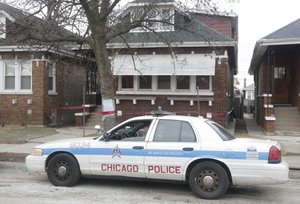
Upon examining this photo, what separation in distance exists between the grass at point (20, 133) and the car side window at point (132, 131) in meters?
7.68

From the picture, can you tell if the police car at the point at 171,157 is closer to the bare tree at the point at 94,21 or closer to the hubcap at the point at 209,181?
the hubcap at the point at 209,181

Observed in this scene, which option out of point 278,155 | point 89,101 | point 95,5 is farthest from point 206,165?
point 89,101

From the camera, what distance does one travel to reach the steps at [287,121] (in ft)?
53.6

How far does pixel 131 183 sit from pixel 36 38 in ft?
18.7

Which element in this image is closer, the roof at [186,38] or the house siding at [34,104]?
the roof at [186,38]

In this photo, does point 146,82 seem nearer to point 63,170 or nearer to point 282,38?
point 282,38

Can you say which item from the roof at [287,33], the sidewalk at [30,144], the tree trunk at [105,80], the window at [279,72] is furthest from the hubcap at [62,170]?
the window at [279,72]

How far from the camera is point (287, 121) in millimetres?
17266

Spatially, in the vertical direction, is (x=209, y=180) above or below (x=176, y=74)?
below

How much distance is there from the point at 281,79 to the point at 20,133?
13.1 metres

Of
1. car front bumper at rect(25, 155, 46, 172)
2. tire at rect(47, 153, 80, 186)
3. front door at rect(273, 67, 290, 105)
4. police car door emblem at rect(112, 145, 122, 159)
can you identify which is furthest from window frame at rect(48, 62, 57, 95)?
police car door emblem at rect(112, 145, 122, 159)

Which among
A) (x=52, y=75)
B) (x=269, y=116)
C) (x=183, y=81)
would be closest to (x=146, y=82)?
(x=183, y=81)

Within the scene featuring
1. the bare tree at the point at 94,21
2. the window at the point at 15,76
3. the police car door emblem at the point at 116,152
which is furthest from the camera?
the window at the point at 15,76

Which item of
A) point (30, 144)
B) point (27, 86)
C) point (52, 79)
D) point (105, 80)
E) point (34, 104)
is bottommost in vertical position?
point (30, 144)
